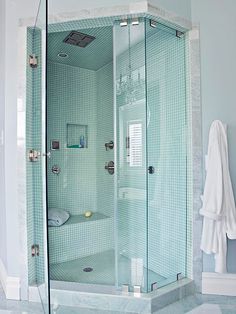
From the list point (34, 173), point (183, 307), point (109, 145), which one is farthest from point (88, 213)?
point (183, 307)

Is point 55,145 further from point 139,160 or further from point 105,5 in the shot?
point 105,5

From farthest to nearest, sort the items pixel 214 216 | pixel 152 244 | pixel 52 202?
pixel 52 202 → pixel 152 244 → pixel 214 216

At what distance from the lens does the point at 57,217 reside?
2.95m

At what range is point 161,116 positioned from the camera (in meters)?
2.43

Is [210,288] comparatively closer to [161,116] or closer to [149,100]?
[161,116]

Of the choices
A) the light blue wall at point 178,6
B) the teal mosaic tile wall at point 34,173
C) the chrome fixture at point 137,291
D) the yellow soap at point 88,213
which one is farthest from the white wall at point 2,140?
the light blue wall at point 178,6

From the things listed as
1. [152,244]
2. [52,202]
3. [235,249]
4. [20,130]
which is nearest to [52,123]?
[52,202]

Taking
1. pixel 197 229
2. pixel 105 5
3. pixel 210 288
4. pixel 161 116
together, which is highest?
pixel 105 5

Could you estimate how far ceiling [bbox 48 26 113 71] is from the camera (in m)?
2.50

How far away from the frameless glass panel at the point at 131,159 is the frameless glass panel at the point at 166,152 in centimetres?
7

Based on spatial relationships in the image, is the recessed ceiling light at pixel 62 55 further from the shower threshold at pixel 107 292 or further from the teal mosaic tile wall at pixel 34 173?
the shower threshold at pixel 107 292

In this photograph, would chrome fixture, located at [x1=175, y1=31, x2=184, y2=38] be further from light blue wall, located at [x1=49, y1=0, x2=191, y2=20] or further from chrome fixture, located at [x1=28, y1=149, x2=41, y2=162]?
chrome fixture, located at [x1=28, y1=149, x2=41, y2=162]

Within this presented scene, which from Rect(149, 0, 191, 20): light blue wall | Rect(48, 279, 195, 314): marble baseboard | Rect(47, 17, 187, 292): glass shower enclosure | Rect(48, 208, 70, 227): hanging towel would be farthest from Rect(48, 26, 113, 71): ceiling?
Rect(48, 279, 195, 314): marble baseboard

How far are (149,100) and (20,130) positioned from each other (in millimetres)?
1138
